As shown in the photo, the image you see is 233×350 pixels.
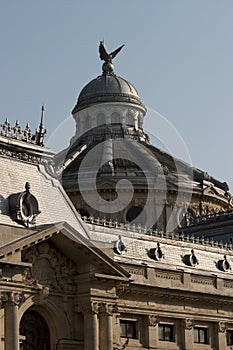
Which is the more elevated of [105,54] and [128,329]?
[105,54]

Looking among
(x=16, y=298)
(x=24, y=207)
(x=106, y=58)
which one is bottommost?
(x=16, y=298)

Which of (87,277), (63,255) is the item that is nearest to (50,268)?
(63,255)

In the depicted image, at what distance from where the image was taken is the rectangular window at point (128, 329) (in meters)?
77.2

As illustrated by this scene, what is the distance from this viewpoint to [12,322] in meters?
66.6

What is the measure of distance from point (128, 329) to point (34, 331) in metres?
9.32

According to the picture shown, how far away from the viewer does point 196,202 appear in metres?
137

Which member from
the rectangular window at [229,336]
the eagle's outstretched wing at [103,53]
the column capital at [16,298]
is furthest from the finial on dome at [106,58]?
the column capital at [16,298]

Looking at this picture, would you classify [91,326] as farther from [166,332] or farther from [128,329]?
[166,332]

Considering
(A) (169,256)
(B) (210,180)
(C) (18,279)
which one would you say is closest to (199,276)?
(A) (169,256)

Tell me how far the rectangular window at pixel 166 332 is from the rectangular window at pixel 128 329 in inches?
107

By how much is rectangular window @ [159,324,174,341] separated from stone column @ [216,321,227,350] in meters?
4.78

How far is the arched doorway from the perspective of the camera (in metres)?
70.4

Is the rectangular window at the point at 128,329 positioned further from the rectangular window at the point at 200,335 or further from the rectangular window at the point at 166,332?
the rectangular window at the point at 200,335

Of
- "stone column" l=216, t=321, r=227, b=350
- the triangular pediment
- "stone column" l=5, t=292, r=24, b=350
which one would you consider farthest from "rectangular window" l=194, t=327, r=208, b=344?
"stone column" l=5, t=292, r=24, b=350
